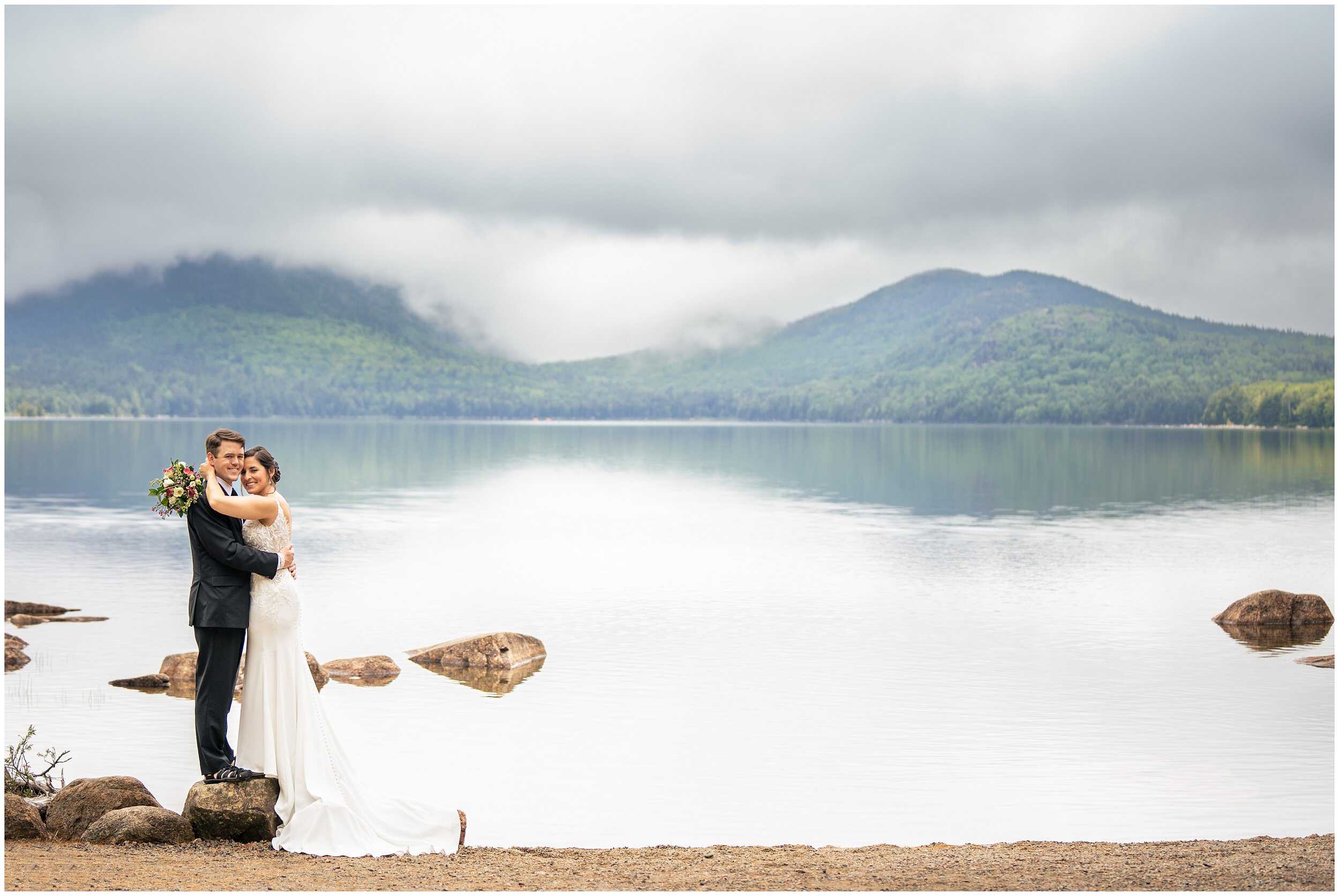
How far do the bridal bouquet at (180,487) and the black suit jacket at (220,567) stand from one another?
0.06 metres

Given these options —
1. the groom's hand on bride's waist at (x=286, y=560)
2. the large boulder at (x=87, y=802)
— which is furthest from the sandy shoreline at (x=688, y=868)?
the groom's hand on bride's waist at (x=286, y=560)

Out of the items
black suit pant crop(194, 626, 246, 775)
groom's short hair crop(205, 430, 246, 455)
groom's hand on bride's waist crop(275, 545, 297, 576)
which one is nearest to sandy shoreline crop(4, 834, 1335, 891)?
black suit pant crop(194, 626, 246, 775)

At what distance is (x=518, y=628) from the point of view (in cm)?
2378

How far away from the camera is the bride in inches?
388

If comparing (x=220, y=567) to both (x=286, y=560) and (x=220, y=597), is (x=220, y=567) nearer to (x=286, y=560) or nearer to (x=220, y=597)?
(x=220, y=597)

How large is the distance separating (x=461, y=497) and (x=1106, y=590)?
1333 inches

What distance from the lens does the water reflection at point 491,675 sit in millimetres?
18188

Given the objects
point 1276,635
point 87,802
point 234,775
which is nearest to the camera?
point 234,775

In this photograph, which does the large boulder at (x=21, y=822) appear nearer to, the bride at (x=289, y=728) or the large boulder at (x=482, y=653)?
the bride at (x=289, y=728)

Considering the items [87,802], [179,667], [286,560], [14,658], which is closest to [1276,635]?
[179,667]

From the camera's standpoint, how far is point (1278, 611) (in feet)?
78.6

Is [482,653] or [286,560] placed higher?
[286,560]

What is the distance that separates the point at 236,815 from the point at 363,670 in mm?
9025

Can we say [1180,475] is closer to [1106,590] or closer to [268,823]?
[1106,590]
